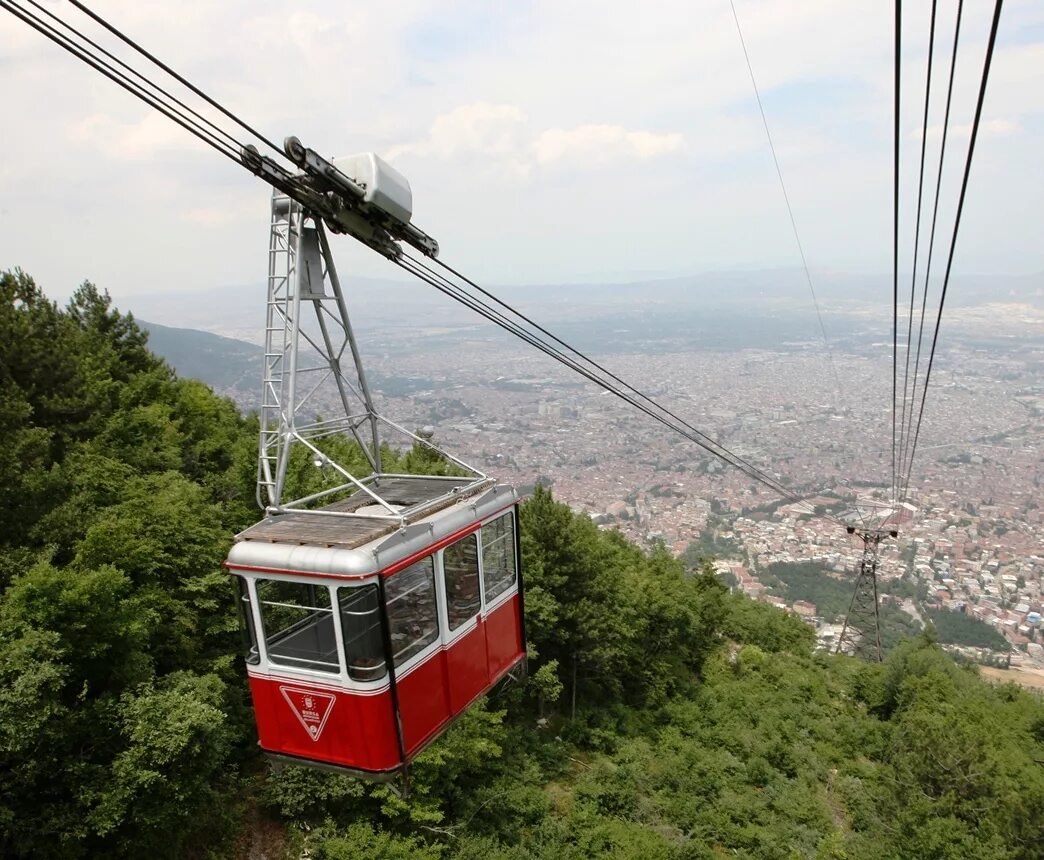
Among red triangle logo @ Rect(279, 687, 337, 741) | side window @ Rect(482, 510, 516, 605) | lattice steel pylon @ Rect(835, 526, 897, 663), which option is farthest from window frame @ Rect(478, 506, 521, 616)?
lattice steel pylon @ Rect(835, 526, 897, 663)

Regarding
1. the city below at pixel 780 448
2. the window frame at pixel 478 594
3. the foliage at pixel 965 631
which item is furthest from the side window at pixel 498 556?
the foliage at pixel 965 631

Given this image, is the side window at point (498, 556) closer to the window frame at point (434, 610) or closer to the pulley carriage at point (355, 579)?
the pulley carriage at point (355, 579)

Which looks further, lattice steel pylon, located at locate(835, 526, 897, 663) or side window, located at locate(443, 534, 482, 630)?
lattice steel pylon, located at locate(835, 526, 897, 663)

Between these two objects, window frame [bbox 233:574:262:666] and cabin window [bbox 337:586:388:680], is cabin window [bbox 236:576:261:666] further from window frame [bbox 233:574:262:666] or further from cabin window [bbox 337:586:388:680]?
cabin window [bbox 337:586:388:680]

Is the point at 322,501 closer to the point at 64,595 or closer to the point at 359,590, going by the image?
the point at 64,595

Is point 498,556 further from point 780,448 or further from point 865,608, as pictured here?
point 780,448

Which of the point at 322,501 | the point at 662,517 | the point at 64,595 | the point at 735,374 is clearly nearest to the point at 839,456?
the point at 662,517

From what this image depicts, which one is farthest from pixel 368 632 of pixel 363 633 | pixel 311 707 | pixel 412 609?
pixel 311 707

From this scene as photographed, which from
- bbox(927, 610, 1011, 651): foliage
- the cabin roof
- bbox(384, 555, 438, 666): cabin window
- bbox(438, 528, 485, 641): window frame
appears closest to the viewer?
the cabin roof
